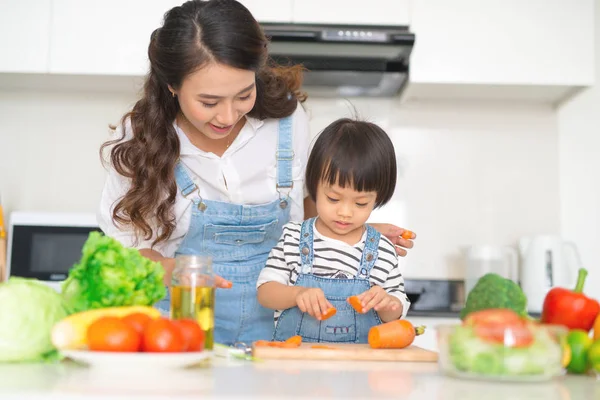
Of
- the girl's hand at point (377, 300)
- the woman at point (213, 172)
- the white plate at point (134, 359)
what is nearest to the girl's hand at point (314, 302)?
the girl's hand at point (377, 300)

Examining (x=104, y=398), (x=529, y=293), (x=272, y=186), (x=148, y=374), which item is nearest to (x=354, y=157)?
(x=272, y=186)

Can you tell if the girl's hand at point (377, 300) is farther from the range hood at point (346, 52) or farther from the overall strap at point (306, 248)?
the range hood at point (346, 52)

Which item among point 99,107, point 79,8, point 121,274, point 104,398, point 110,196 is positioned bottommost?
point 104,398

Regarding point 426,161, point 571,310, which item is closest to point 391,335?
point 571,310

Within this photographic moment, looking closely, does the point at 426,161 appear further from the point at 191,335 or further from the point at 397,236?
the point at 191,335

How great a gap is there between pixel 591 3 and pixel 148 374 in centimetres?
236

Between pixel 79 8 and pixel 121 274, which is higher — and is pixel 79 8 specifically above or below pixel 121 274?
above

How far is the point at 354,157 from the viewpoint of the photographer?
58.8 inches

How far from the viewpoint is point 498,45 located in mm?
2689

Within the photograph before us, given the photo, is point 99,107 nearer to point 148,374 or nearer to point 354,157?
point 354,157

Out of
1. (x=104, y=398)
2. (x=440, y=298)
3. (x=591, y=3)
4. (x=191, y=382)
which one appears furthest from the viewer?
(x=440, y=298)

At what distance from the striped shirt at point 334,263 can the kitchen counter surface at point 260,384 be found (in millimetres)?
505

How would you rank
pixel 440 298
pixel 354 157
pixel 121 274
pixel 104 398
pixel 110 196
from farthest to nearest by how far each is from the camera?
pixel 440 298 < pixel 110 196 < pixel 354 157 < pixel 121 274 < pixel 104 398

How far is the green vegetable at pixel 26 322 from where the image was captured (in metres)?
0.98
